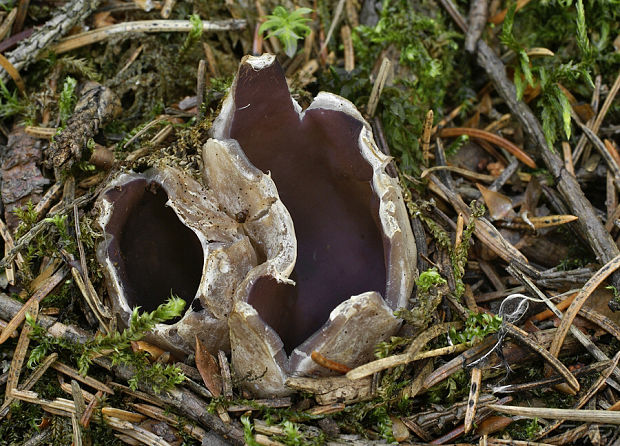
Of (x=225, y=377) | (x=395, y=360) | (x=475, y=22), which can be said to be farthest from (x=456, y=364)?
(x=475, y=22)

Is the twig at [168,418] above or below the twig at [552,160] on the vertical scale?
below

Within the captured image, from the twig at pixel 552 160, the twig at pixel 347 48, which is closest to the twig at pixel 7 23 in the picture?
the twig at pixel 347 48

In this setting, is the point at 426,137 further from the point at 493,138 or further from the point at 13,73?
the point at 13,73

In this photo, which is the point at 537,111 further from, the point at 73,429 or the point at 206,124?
the point at 73,429

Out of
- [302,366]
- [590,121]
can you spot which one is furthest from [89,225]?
[590,121]

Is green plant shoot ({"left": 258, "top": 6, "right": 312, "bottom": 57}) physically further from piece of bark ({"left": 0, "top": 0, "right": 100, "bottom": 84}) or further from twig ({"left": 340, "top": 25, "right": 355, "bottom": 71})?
piece of bark ({"left": 0, "top": 0, "right": 100, "bottom": 84})

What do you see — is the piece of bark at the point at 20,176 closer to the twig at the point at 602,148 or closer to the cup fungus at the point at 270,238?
the cup fungus at the point at 270,238
